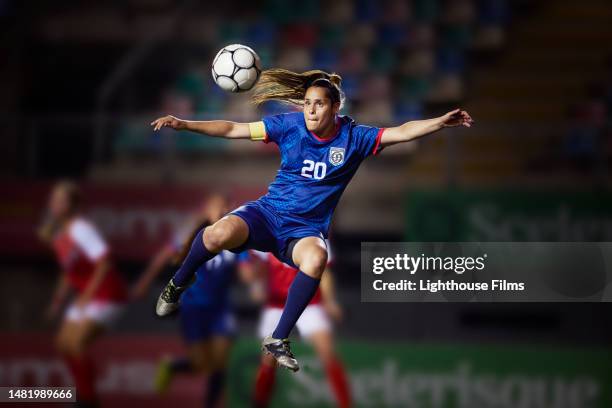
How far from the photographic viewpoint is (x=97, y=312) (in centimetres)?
995

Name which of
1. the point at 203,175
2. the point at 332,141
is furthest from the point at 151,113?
the point at 332,141

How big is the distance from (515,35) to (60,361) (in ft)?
23.0

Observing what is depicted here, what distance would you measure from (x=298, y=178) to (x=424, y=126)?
30.7 inches

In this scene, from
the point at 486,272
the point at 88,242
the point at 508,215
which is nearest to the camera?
the point at 88,242

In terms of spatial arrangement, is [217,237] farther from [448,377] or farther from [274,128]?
[448,377]

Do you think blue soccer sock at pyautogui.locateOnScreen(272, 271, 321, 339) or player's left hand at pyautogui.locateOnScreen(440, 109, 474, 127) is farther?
blue soccer sock at pyautogui.locateOnScreen(272, 271, 321, 339)

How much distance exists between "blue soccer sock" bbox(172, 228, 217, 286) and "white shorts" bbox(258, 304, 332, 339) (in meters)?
3.19

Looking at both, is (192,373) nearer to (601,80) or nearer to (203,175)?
(203,175)

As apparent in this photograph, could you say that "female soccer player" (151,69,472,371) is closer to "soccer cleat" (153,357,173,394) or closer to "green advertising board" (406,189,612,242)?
"soccer cleat" (153,357,173,394)

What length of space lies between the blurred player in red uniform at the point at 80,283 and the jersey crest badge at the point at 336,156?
12.9 feet

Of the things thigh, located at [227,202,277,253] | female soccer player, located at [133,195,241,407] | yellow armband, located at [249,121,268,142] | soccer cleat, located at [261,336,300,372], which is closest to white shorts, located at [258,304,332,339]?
female soccer player, located at [133,195,241,407]

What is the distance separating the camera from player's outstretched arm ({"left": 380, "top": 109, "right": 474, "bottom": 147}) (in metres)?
5.65

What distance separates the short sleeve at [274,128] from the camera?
20.0ft

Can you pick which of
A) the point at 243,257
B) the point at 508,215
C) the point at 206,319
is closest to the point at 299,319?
the point at 243,257
